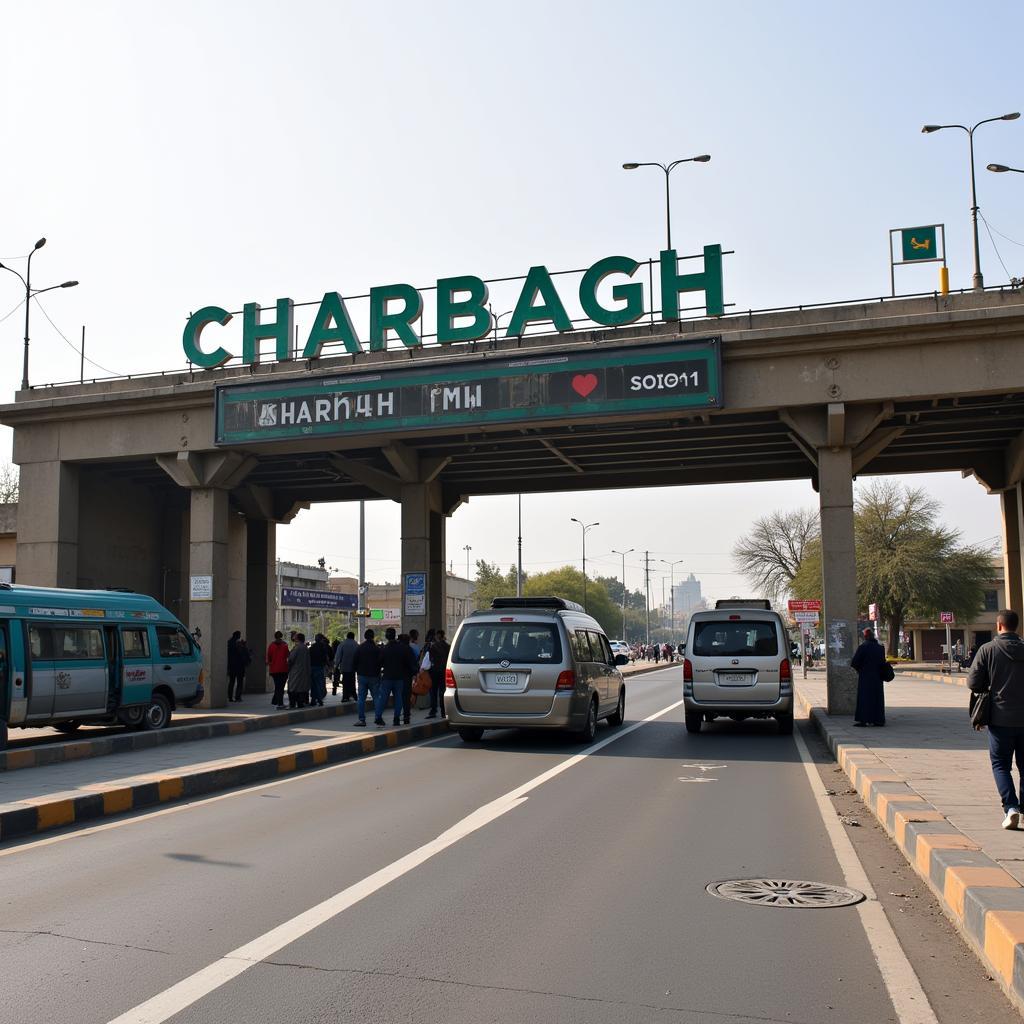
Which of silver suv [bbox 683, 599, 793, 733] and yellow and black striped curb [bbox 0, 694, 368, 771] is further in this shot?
silver suv [bbox 683, 599, 793, 733]

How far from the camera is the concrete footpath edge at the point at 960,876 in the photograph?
4953 mm

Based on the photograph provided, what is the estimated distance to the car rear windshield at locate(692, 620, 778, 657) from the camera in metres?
16.7

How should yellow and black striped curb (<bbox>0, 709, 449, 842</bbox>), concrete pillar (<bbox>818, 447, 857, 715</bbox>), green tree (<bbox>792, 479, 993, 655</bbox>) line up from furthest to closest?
1. green tree (<bbox>792, 479, 993, 655</bbox>)
2. concrete pillar (<bbox>818, 447, 857, 715</bbox>)
3. yellow and black striped curb (<bbox>0, 709, 449, 842</bbox>)

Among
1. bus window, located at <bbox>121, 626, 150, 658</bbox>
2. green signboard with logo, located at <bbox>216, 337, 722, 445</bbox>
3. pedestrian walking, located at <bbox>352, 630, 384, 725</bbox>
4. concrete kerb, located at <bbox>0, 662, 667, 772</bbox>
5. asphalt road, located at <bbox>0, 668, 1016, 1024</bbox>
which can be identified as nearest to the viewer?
asphalt road, located at <bbox>0, 668, 1016, 1024</bbox>

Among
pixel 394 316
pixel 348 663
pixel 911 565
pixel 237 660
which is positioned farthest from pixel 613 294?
pixel 911 565

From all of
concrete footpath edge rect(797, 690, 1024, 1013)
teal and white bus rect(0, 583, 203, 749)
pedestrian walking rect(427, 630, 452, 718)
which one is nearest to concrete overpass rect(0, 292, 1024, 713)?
pedestrian walking rect(427, 630, 452, 718)

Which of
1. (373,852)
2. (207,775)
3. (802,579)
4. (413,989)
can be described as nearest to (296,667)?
(207,775)

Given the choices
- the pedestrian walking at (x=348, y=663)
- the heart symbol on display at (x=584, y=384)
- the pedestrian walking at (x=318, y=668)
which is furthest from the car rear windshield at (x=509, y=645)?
the pedestrian walking at (x=318, y=668)

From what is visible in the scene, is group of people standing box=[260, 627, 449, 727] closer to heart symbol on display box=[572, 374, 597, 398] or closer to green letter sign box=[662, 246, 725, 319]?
heart symbol on display box=[572, 374, 597, 398]

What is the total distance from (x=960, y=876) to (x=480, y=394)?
14.7 meters

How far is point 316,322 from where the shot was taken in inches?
840

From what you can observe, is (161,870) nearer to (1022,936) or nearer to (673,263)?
(1022,936)

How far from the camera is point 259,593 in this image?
98.0ft

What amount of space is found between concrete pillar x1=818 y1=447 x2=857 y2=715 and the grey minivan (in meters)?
5.25
